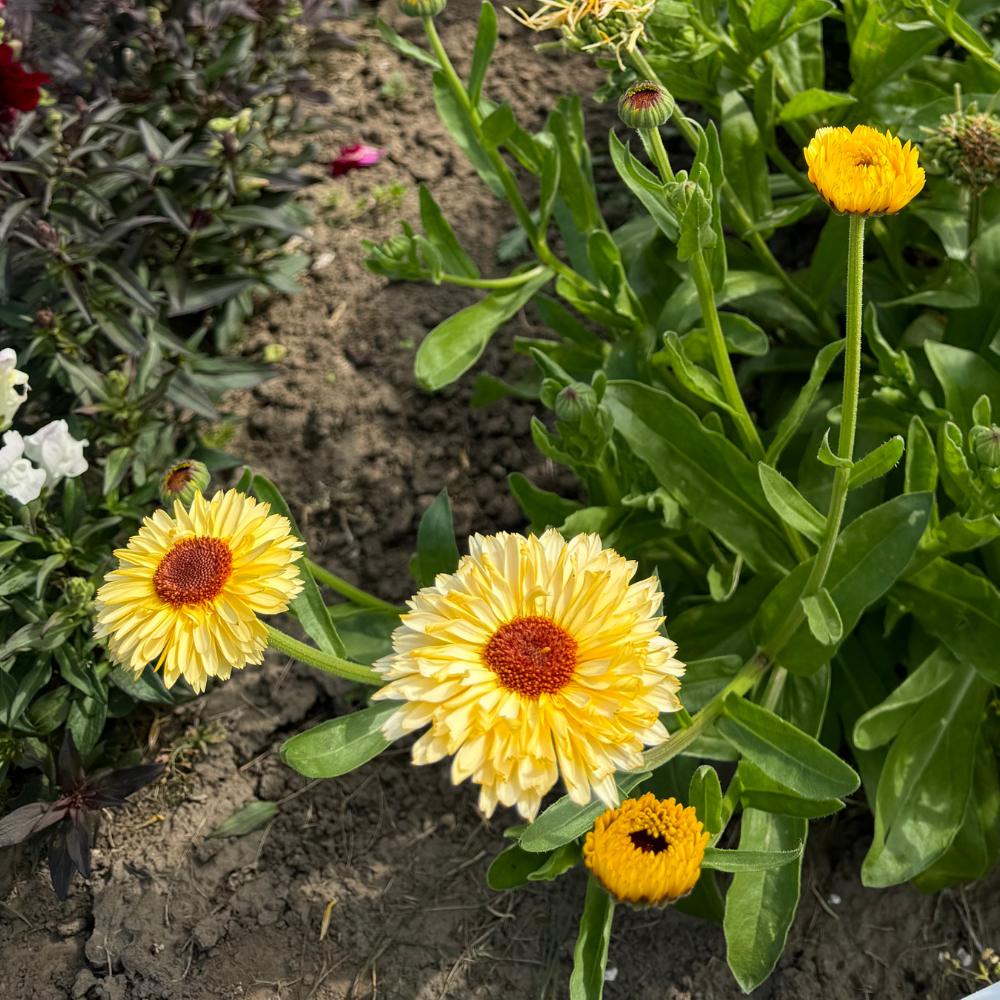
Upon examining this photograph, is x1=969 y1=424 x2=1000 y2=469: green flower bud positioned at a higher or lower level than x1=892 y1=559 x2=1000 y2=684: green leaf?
higher

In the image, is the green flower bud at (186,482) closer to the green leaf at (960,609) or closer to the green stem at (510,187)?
the green stem at (510,187)

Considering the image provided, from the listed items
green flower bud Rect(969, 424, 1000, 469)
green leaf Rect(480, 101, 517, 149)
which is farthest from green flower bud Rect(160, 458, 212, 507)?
green flower bud Rect(969, 424, 1000, 469)

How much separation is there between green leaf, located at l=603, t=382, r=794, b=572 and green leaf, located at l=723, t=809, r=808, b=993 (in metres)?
0.49

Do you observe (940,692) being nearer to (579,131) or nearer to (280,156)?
(579,131)

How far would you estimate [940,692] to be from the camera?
1.78 meters

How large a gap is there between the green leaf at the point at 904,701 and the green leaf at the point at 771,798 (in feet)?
0.68

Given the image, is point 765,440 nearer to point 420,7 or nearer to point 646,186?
point 646,186

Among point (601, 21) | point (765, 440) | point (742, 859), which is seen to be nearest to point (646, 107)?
point (601, 21)

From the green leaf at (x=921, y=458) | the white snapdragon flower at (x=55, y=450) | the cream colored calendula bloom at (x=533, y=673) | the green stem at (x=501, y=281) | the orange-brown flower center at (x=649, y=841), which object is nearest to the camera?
the cream colored calendula bloom at (x=533, y=673)

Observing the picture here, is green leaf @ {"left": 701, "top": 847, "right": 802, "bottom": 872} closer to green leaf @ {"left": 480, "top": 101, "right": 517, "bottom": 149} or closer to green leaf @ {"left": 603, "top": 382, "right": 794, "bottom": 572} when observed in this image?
green leaf @ {"left": 603, "top": 382, "right": 794, "bottom": 572}

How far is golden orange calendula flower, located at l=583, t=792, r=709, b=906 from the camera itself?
1.15 meters

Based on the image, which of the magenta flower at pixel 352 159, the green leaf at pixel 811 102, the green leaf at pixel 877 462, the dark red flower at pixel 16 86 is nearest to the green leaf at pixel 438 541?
the green leaf at pixel 877 462

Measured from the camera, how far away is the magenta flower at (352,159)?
8.85ft

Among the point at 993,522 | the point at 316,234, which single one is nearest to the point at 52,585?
the point at 316,234
